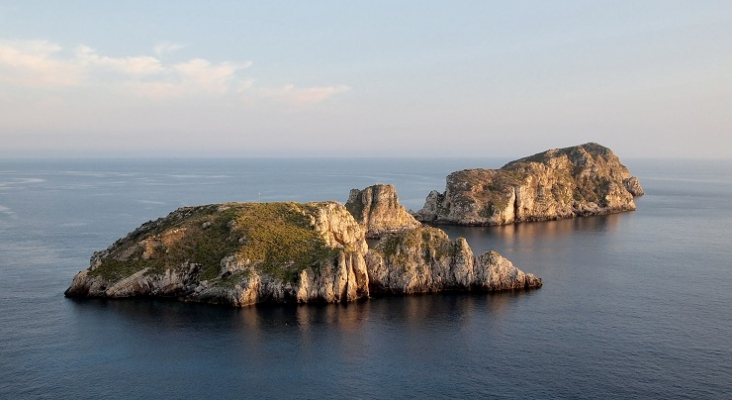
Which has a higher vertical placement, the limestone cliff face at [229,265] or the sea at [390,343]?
the limestone cliff face at [229,265]

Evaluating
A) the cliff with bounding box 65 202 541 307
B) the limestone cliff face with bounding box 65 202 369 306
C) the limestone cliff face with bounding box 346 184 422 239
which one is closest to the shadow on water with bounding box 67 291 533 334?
the limestone cliff face with bounding box 65 202 369 306

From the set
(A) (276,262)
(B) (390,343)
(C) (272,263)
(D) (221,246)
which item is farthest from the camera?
(D) (221,246)

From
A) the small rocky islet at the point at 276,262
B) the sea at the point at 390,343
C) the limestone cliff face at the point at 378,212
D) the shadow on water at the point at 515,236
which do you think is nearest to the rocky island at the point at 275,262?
the small rocky islet at the point at 276,262

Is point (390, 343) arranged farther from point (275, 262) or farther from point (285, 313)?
point (275, 262)

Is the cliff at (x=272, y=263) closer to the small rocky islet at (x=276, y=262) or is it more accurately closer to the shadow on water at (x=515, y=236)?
the small rocky islet at (x=276, y=262)

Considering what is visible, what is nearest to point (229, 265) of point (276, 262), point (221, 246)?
point (221, 246)

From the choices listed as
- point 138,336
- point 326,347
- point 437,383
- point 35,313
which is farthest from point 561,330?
point 35,313

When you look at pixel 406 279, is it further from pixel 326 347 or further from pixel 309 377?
pixel 309 377
